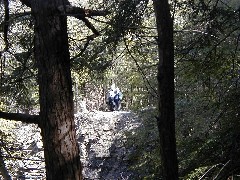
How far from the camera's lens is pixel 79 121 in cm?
1320

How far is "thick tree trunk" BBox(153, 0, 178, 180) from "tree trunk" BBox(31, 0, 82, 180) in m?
1.40

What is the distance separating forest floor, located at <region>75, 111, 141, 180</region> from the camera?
35.6 ft

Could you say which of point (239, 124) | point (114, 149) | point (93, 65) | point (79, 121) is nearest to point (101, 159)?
point (114, 149)

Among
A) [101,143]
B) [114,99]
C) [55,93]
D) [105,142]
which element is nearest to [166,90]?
[55,93]

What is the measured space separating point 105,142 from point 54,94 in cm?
952

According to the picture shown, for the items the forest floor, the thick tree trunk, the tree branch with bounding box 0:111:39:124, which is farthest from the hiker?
the tree branch with bounding box 0:111:39:124

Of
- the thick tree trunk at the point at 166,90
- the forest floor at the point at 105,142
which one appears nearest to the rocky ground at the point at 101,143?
the forest floor at the point at 105,142

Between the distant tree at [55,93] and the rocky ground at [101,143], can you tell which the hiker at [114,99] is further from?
the distant tree at [55,93]

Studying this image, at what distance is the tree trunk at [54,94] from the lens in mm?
2770

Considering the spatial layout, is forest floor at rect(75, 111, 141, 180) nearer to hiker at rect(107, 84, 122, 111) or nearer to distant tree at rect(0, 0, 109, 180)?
hiker at rect(107, 84, 122, 111)

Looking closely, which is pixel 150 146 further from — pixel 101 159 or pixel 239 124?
pixel 239 124

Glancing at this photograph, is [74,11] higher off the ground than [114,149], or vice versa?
[74,11]

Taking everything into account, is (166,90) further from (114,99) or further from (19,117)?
(114,99)

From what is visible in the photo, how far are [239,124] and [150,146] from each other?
522 centimetres
